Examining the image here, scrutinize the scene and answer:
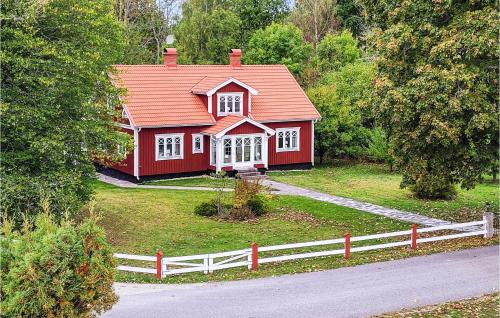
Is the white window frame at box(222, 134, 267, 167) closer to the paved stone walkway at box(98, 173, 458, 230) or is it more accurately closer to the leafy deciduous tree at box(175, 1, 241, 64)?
the paved stone walkway at box(98, 173, 458, 230)

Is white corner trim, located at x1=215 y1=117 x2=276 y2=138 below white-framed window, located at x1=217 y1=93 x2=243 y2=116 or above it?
below

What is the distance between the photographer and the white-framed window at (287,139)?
4131cm

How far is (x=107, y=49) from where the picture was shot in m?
24.8

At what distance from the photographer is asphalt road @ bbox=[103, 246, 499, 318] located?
14.8 metres

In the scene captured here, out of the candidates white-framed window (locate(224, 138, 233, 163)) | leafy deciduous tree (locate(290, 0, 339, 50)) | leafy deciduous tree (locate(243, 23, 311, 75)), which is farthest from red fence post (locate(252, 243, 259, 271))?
leafy deciduous tree (locate(290, 0, 339, 50))

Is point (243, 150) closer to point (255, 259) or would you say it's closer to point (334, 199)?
point (334, 199)

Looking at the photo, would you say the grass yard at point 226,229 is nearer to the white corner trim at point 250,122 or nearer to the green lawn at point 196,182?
the green lawn at point 196,182

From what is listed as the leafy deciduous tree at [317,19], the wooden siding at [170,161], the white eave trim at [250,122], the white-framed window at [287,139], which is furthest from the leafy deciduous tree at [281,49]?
the wooden siding at [170,161]

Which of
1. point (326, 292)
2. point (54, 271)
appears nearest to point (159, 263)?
point (326, 292)

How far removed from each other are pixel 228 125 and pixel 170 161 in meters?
3.93

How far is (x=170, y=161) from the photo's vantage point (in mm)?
37875

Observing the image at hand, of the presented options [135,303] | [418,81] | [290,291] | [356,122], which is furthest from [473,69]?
[356,122]

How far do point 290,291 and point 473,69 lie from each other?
9332mm

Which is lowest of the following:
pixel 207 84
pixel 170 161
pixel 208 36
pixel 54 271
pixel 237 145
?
pixel 170 161
